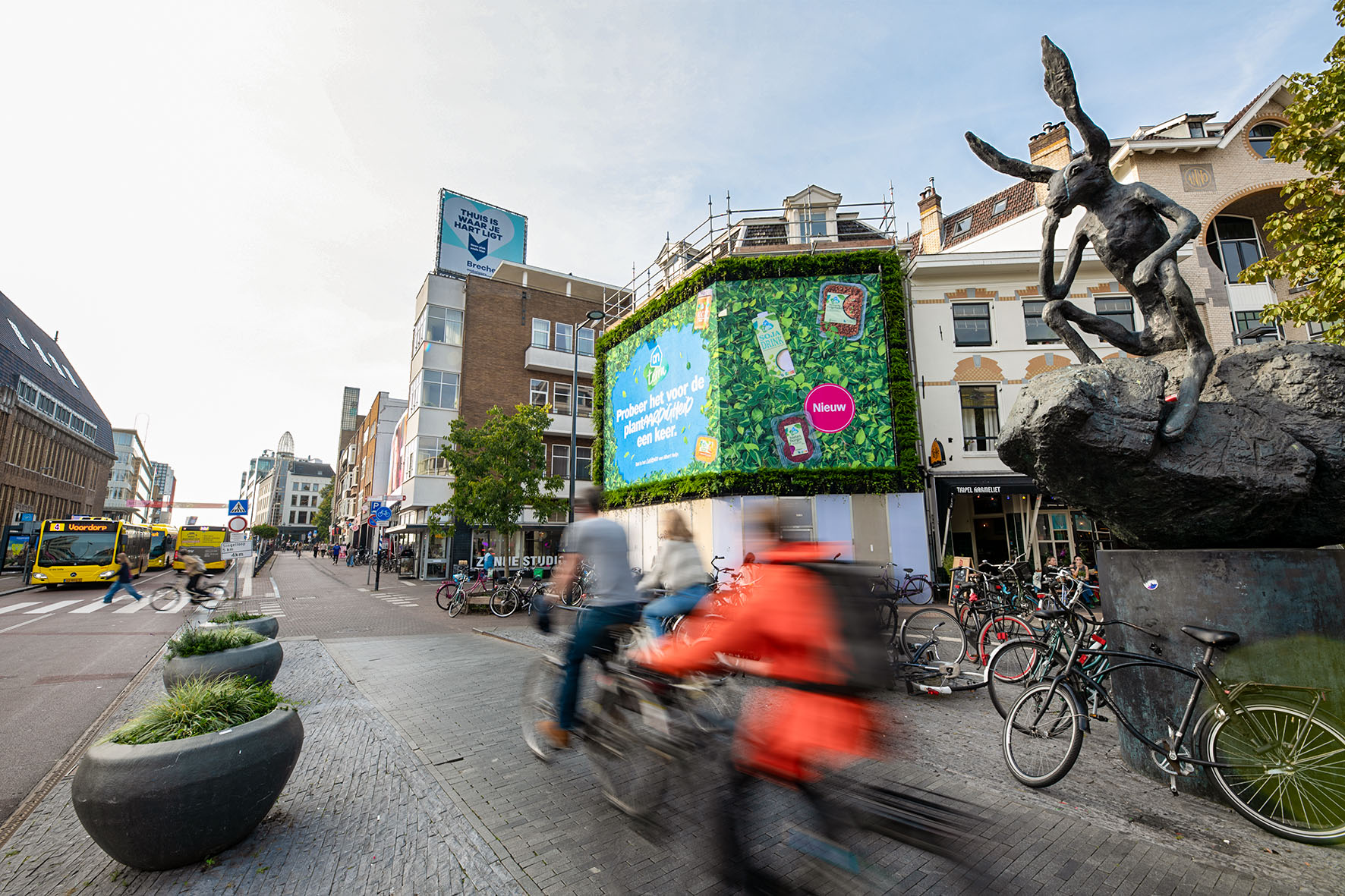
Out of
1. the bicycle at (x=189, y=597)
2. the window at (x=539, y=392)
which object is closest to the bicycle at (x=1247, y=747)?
the bicycle at (x=189, y=597)

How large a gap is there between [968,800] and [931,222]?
100 feet

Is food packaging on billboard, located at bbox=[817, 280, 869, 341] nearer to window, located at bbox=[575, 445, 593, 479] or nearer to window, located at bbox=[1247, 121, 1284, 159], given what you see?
window, located at bbox=[1247, 121, 1284, 159]

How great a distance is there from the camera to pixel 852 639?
2.63 m

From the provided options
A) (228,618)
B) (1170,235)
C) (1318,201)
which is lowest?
(228,618)

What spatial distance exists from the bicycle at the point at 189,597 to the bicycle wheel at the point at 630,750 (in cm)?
1845

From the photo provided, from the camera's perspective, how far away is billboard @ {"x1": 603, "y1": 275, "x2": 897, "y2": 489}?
17.2 metres

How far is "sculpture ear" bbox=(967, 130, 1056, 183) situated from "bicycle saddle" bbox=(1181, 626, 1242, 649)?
155 inches

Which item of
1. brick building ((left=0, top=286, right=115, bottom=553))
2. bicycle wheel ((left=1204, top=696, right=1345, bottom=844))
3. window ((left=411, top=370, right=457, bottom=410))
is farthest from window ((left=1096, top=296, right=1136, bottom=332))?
brick building ((left=0, top=286, right=115, bottom=553))

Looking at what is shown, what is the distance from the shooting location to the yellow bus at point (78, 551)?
23125 millimetres

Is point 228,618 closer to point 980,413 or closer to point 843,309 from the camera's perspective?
point 843,309

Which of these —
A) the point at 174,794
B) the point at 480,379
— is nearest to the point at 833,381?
the point at 174,794

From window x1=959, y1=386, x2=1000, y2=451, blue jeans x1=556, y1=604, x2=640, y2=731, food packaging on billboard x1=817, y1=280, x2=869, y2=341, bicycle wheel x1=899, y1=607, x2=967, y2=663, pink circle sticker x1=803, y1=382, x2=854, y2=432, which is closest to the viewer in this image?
blue jeans x1=556, y1=604, x2=640, y2=731

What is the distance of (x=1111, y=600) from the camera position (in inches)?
173

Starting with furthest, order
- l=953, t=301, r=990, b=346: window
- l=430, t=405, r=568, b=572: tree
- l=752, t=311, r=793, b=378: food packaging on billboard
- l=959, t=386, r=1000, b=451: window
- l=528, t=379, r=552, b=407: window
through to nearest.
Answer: l=528, t=379, r=552, b=407: window < l=430, t=405, r=568, b=572: tree < l=953, t=301, r=990, b=346: window < l=959, t=386, r=1000, b=451: window < l=752, t=311, r=793, b=378: food packaging on billboard
